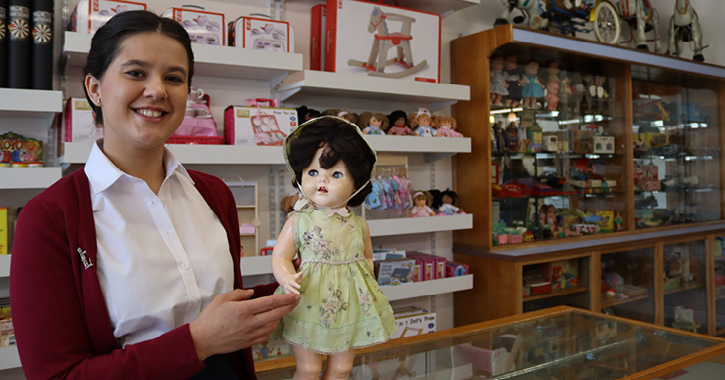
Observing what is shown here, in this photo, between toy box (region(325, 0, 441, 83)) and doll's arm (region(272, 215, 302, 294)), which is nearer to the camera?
doll's arm (region(272, 215, 302, 294))

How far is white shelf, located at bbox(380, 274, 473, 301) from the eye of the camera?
284cm

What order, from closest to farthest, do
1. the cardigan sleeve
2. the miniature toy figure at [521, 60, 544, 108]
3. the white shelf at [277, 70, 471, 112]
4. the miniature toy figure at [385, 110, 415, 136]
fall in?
the cardigan sleeve, the white shelf at [277, 70, 471, 112], the miniature toy figure at [385, 110, 415, 136], the miniature toy figure at [521, 60, 544, 108]

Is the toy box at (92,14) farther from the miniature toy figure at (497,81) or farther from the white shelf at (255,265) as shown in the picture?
the miniature toy figure at (497,81)

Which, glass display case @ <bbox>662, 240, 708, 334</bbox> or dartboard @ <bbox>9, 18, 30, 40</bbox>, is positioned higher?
dartboard @ <bbox>9, 18, 30, 40</bbox>

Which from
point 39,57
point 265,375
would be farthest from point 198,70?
point 265,375

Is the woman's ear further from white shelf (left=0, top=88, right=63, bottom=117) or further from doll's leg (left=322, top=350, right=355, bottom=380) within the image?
white shelf (left=0, top=88, right=63, bottom=117)

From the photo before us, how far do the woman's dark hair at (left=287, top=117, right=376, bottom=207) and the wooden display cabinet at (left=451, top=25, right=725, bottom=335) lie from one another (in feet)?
7.31

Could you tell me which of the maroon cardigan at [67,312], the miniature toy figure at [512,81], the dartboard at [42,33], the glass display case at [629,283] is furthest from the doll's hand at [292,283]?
the glass display case at [629,283]

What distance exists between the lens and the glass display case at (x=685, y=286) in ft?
14.5

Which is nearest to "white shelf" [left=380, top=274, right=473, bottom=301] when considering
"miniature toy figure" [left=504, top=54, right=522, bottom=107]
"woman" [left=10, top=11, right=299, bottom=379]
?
"miniature toy figure" [left=504, top=54, right=522, bottom=107]

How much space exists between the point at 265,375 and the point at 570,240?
285 centimetres

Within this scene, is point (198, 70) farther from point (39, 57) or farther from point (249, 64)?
point (39, 57)

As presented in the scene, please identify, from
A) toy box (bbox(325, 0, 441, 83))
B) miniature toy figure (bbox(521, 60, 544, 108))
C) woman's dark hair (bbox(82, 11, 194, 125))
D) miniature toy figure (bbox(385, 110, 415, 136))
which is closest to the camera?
woman's dark hair (bbox(82, 11, 194, 125))

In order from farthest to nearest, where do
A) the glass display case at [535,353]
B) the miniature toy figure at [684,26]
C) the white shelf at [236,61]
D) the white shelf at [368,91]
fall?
Answer: the miniature toy figure at [684,26] < the white shelf at [368,91] < the white shelf at [236,61] < the glass display case at [535,353]
